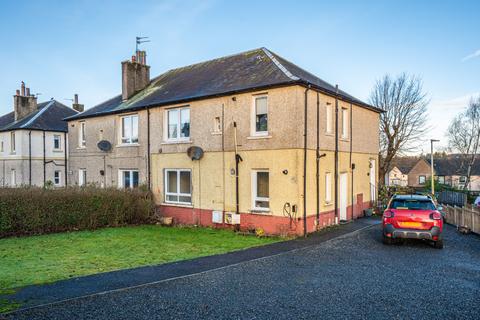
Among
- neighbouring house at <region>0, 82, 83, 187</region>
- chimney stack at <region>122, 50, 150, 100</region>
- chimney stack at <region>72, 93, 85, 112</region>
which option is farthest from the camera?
chimney stack at <region>72, 93, 85, 112</region>

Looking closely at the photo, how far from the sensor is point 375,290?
23.9ft

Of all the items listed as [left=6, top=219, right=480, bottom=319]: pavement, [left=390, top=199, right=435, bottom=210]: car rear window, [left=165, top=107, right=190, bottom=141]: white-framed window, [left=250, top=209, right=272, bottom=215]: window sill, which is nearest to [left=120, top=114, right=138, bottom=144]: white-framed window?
[left=165, top=107, right=190, bottom=141]: white-framed window

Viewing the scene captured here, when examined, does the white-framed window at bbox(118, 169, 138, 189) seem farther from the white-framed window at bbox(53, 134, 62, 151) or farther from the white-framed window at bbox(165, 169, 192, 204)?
the white-framed window at bbox(53, 134, 62, 151)

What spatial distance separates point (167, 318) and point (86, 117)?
19313 mm

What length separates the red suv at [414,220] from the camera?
Answer: 10906mm

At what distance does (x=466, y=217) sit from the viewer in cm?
1518

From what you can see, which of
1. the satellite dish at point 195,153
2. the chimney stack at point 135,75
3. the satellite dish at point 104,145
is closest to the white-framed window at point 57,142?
the chimney stack at point 135,75

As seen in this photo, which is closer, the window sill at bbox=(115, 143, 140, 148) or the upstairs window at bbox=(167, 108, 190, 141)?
the upstairs window at bbox=(167, 108, 190, 141)

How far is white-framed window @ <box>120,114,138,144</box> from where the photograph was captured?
1980 cm

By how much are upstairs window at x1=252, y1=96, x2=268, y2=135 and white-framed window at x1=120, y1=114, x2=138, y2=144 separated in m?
8.07

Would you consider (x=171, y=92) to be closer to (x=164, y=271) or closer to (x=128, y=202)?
(x=128, y=202)

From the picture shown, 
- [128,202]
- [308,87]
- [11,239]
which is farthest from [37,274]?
[308,87]

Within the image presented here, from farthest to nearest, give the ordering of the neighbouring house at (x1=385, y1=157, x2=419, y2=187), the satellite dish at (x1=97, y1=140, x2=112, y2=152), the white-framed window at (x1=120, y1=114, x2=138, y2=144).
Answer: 1. the neighbouring house at (x1=385, y1=157, x2=419, y2=187)
2. the satellite dish at (x1=97, y1=140, x2=112, y2=152)
3. the white-framed window at (x1=120, y1=114, x2=138, y2=144)

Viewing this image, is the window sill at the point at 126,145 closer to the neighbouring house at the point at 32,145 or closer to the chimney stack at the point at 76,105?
the neighbouring house at the point at 32,145
